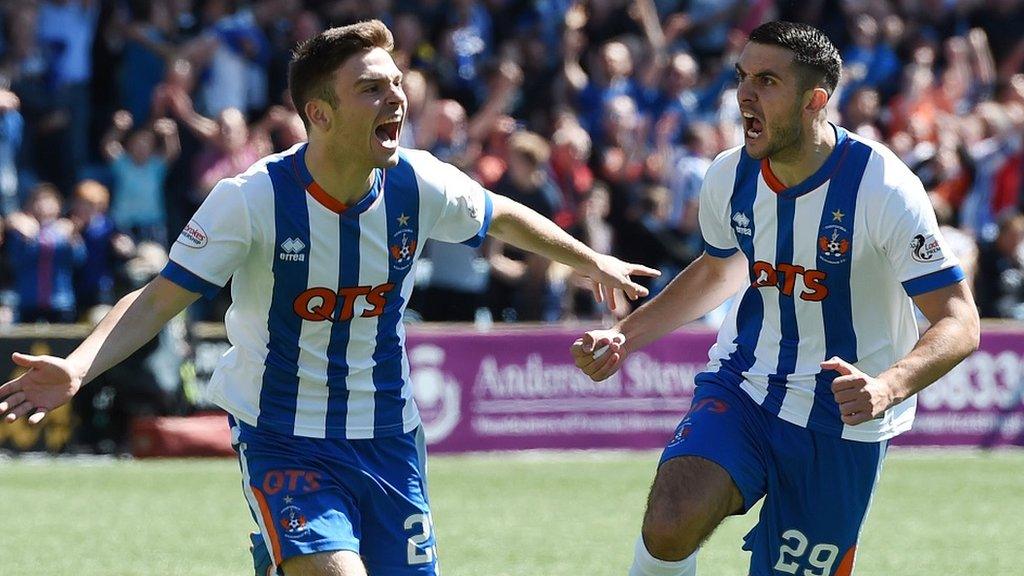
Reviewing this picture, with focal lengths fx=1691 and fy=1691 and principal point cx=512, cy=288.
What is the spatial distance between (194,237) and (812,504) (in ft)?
7.59

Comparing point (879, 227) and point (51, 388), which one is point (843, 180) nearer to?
point (879, 227)

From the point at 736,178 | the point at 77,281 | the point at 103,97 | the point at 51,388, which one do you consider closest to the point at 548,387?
the point at 77,281

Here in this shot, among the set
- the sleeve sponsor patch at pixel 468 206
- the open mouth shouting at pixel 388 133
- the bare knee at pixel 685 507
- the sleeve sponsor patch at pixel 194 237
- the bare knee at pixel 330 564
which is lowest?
the bare knee at pixel 330 564

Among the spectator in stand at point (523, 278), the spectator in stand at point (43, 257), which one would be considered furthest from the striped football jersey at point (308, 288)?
the spectator in stand at point (43, 257)

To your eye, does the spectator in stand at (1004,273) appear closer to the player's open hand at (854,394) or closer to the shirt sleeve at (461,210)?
the shirt sleeve at (461,210)

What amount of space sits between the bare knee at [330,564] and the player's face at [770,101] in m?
1.95

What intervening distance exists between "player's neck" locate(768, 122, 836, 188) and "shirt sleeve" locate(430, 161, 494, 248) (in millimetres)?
1047

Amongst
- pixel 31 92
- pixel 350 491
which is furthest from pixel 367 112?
pixel 31 92

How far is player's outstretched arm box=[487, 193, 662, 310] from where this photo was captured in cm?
615

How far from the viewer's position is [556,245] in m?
6.17

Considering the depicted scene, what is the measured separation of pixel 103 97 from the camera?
15.7 metres

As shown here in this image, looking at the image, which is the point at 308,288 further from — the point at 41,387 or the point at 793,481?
the point at 793,481

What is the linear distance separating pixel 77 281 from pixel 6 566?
570 cm

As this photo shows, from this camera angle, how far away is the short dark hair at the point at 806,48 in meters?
5.90
